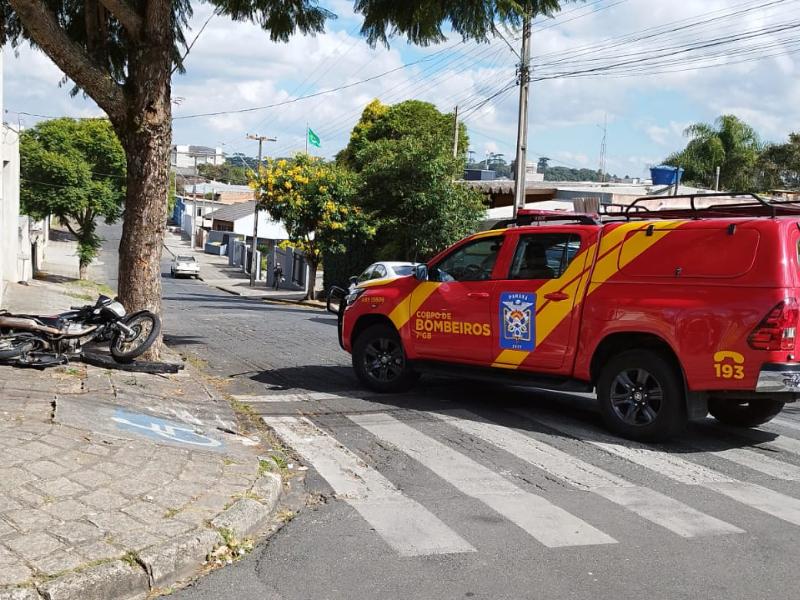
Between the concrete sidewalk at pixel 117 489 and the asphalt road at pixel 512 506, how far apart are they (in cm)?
29

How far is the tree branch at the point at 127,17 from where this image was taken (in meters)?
10.0

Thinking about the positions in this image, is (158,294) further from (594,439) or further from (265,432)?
(594,439)

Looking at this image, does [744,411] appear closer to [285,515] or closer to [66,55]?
[285,515]

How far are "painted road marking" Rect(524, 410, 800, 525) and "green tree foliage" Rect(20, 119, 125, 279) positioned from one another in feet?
122

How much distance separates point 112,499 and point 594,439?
454 centimetres

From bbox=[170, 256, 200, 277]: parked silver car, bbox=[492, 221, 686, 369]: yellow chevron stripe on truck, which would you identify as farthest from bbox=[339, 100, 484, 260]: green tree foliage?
bbox=[170, 256, 200, 277]: parked silver car

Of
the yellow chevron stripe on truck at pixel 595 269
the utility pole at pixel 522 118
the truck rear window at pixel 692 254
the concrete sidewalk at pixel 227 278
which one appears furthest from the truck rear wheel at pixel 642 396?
the concrete sidewalk at pixel 227 278

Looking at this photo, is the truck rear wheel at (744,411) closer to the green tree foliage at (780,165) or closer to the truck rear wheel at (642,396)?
the truck rear wheel at (642,396)

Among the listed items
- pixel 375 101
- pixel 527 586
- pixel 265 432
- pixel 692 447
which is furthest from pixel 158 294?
pixel 375 101

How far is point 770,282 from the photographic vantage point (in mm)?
7176

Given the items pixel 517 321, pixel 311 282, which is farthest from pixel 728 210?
pixel 311 282

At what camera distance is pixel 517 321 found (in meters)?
8.90

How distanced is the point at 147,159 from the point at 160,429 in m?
4.24

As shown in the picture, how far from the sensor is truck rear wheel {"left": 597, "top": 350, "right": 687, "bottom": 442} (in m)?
7.81
